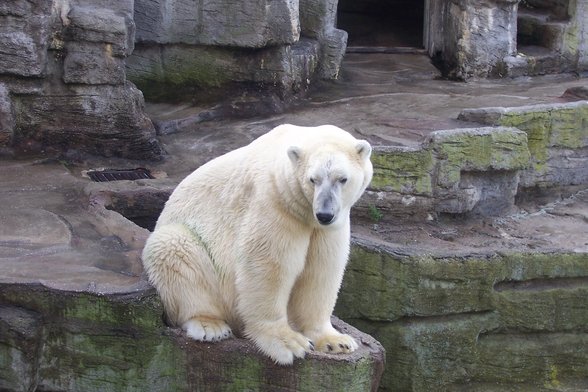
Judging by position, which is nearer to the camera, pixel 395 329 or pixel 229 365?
pixel 229 365

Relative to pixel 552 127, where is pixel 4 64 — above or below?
above

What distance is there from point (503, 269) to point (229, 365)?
2.80m

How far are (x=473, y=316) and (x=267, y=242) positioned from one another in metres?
3.02

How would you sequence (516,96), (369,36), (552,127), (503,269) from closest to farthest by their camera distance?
(503,269), (552,127), (516,96), (369,36)

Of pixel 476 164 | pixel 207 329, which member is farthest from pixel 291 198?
pixel 476 164

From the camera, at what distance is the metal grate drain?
23.3ft

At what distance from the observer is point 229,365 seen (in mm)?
4691

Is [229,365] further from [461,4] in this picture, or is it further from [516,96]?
[461,4]

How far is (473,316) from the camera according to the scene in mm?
6859

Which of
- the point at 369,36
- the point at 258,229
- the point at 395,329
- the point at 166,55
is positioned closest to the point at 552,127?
the point at 395,329

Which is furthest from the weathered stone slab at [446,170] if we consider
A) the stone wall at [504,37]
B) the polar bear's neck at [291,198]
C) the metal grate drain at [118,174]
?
the stone wall at [504,37]

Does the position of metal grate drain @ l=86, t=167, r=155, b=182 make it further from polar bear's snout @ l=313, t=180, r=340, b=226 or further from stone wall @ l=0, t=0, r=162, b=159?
polar bear's snout @ l=313, t=180, r=340, b=226

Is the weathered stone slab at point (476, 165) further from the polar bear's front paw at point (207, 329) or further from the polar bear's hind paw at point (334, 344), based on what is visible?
the polar bear's front paw at point (207, 329)

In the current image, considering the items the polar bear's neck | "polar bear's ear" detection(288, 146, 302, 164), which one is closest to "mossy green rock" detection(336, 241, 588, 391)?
the polar bear's neck
